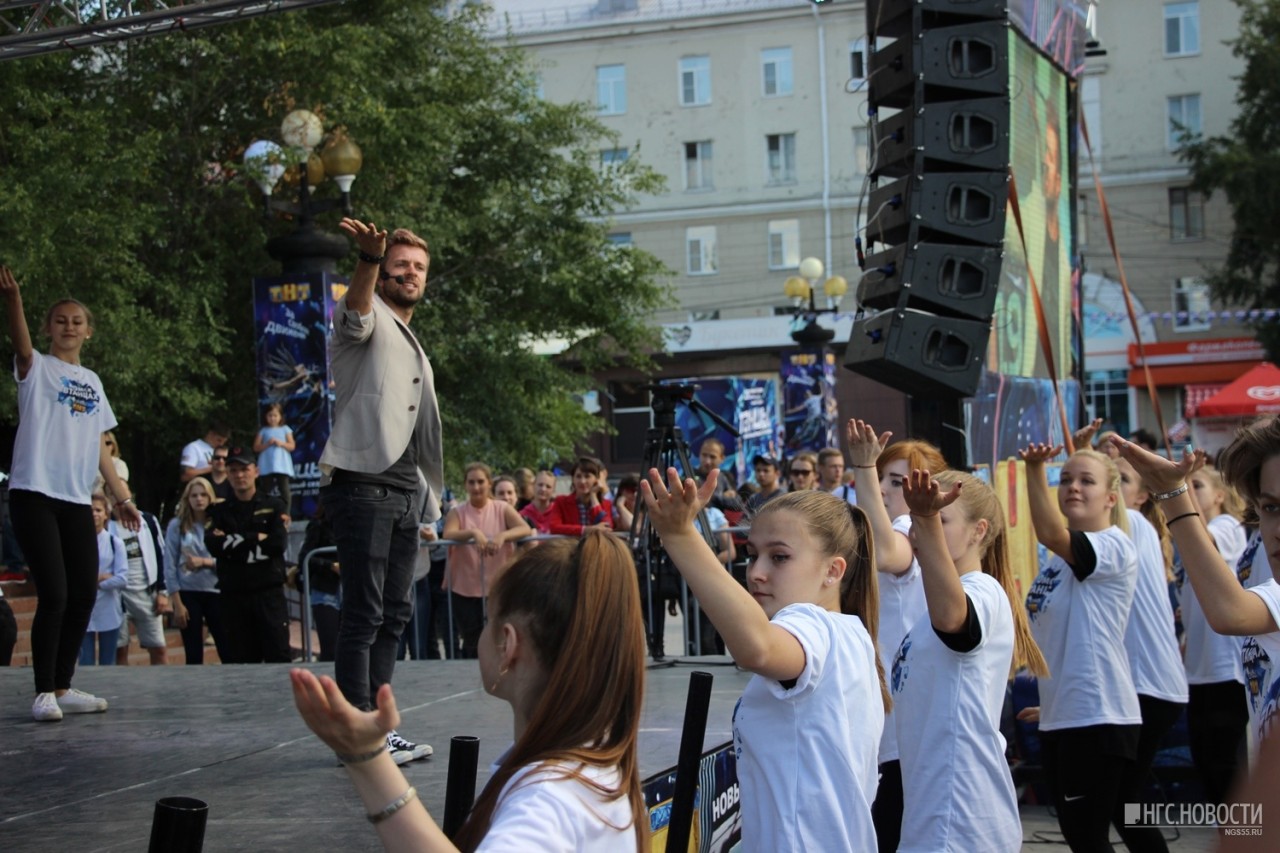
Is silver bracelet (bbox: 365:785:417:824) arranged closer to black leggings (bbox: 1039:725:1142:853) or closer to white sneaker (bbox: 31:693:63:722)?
black leggings (bbox: 1039:725:1142:853)

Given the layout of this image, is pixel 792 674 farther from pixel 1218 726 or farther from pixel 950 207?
pixel 950 207

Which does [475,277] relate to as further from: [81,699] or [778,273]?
[778,273]

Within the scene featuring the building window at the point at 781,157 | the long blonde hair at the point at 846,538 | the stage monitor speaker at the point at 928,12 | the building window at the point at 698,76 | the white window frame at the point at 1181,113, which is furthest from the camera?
the building window at the point at 698,76

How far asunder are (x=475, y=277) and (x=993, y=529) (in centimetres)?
1900

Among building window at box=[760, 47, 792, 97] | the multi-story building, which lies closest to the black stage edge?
the multi-story building

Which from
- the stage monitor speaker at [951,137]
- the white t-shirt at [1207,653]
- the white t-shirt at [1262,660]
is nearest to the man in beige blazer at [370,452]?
the white t-shirt at [1262,660]

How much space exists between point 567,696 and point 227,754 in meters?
3.37

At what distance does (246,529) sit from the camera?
9898 millimetres

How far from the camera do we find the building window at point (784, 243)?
44656 mm

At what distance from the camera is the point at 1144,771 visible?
5262 mm

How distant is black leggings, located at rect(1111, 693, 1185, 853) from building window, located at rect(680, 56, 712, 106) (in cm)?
4088

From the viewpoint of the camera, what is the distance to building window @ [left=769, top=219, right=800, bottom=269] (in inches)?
1758

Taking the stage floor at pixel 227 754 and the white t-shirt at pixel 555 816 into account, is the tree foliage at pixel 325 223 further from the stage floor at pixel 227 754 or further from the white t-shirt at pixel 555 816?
the white t-shirt at pixel 555 816

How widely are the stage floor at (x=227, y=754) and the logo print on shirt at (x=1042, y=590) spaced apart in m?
1.21
